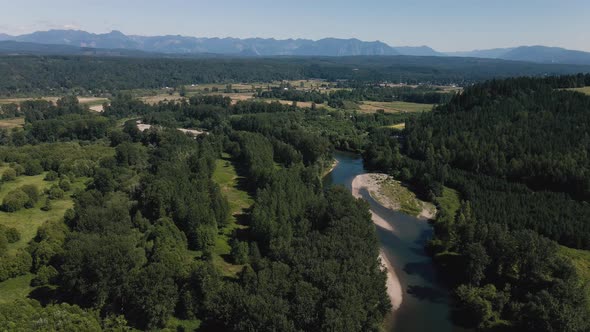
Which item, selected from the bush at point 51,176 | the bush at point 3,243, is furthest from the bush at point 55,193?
the bush at point 3,243

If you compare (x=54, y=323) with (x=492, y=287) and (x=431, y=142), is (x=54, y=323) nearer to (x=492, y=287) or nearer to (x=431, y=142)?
(x=492, y=287)

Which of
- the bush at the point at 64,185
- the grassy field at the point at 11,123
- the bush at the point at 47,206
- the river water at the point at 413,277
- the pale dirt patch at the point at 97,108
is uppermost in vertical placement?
the pale dirt patch at the point at 97,108

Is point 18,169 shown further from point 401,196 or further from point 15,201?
point 401,196

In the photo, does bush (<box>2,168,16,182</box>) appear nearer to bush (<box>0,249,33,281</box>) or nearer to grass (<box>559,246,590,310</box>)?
bush (<box>0,249,33,281</box>)

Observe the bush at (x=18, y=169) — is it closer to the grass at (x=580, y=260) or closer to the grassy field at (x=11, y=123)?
the grassy field at (x=11, y=123)

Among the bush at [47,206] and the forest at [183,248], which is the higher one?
the forest at [183,248]

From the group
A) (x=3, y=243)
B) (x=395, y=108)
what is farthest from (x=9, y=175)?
(x=395, y=108)
